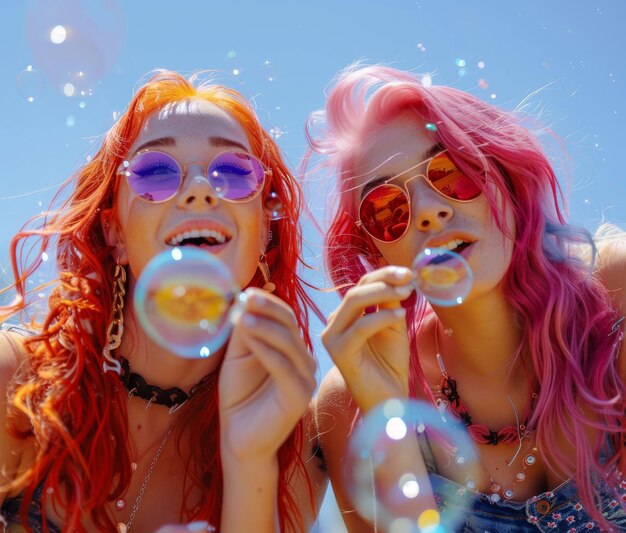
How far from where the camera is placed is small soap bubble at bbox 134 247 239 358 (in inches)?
104

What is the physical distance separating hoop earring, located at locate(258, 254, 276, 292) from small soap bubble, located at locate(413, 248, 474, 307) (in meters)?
0.66

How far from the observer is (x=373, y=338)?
233 centimetres

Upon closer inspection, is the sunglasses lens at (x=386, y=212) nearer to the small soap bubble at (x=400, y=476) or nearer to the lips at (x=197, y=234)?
the lips at (x=197, y=234)

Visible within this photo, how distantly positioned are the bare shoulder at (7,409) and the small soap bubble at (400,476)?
137 centimetres

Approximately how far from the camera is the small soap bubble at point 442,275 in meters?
2.64

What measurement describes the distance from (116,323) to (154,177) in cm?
66

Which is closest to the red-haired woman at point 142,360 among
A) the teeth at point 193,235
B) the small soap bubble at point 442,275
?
the teeth at point 193,235

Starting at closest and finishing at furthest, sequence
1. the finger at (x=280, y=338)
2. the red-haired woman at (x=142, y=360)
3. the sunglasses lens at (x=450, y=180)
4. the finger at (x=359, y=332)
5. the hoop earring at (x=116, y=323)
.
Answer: the finger at (x=280, y=338) → the finger at (x=359, y=332) → the red-haired woman at (x=142, y=360) → the hoop earring at (x=116, y=323) → the sunglasses lens at (x=450, y=180)

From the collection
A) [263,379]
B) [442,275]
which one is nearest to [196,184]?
[263,379]

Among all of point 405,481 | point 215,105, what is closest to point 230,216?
point 215,105

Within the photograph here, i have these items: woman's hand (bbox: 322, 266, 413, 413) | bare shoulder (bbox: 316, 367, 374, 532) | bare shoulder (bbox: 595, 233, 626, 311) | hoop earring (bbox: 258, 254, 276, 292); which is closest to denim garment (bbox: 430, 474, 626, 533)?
bare shoulder (bbox: 316, 367, 374, 532)

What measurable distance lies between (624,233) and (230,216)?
1.96 metres

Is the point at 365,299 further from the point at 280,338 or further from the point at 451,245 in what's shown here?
the point at 451,245

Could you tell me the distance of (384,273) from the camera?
6.56 ft
